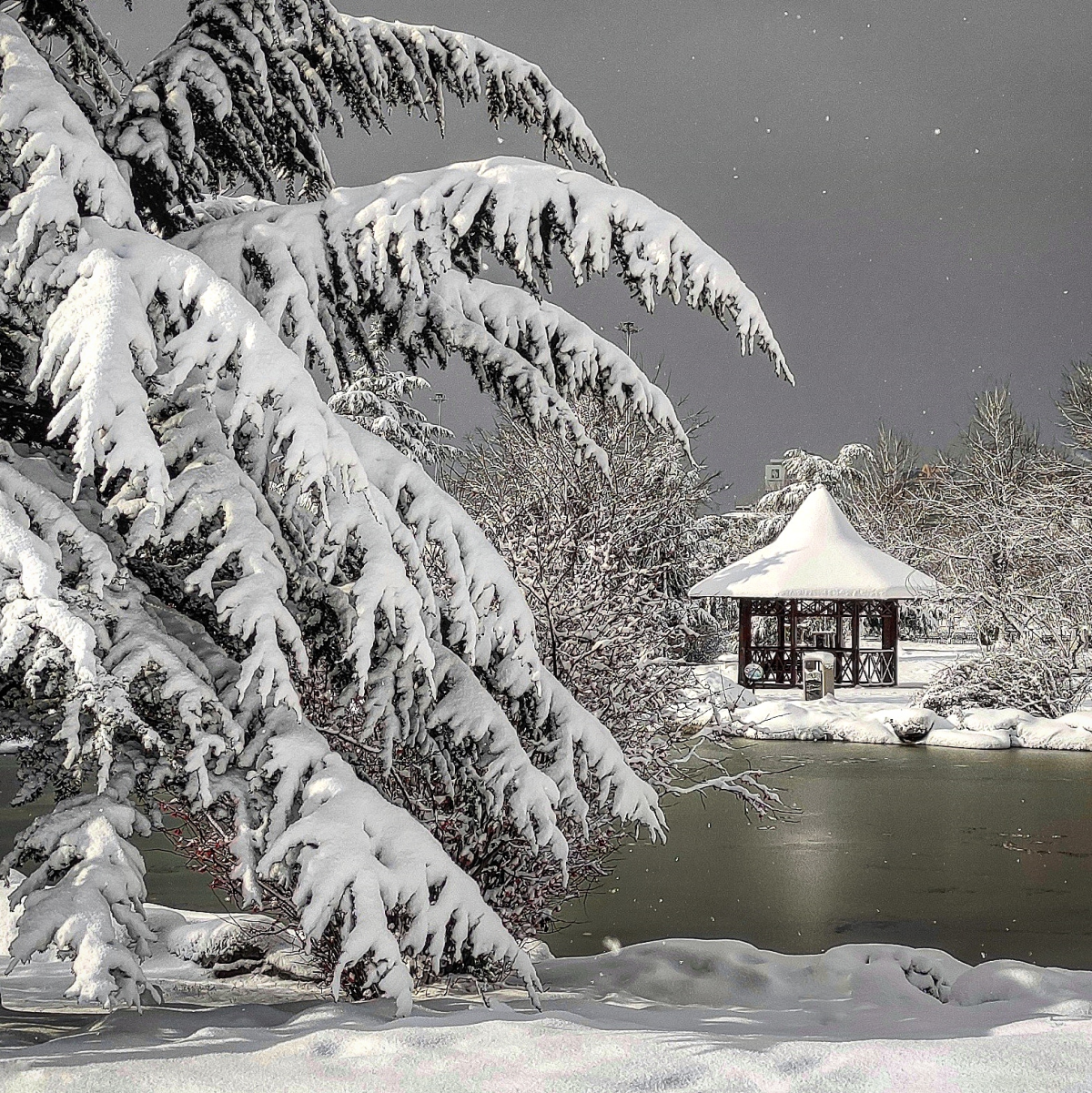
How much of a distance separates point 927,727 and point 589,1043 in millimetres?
16666

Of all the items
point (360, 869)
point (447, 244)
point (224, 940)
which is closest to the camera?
point (360, 869)

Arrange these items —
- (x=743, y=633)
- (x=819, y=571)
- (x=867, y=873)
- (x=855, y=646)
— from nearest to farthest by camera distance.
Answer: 1. (x=867, y=873)
2. (x=819, y=571)
3. (x=743, y=633)
4. (x=855, y=646)

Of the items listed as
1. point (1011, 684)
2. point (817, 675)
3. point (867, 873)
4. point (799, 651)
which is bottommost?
point (867, 873)

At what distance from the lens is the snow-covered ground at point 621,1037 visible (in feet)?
11.3

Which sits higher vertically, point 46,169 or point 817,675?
point 46,169

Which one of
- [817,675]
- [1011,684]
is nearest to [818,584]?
[817,675]

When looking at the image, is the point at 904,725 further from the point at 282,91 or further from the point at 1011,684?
the point at 282,91

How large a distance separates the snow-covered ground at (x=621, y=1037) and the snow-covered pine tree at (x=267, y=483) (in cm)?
31

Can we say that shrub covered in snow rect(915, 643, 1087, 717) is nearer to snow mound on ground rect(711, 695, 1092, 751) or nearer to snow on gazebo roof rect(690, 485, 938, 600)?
snow mound on ground rect(711, 695, 1092, 751)

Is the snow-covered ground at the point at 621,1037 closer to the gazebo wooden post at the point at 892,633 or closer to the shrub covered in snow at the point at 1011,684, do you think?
the shrub covered in snow at the point at 1011,684

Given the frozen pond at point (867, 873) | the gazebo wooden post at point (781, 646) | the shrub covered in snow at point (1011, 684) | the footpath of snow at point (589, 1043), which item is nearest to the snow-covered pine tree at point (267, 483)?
the footpath of snow at point (589, 1043)

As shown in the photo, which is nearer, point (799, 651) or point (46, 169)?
point (46, 169)

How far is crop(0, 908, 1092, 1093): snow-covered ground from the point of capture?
3430 millimetres

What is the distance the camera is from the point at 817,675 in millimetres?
23516
